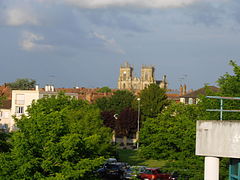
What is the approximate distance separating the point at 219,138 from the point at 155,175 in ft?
92.8

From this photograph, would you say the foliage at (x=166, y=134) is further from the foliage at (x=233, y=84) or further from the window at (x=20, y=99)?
the window at (x=20, y=99)

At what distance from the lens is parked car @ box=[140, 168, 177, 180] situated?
4072 cm

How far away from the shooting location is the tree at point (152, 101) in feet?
335

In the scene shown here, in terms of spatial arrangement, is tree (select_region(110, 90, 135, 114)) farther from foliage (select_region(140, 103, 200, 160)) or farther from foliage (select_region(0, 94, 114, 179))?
foliage (select_region(0, 94, 114, 179))

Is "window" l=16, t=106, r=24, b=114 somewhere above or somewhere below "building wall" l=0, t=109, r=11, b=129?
above

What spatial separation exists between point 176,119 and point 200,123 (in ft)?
134

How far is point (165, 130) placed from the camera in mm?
51469

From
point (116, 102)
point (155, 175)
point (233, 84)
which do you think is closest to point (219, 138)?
point (233, 84)

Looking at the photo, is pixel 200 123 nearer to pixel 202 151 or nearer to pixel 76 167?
pixel 202 151

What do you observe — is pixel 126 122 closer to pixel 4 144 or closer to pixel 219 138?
pixel 4 144

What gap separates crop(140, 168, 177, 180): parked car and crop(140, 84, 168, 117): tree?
2338 inches

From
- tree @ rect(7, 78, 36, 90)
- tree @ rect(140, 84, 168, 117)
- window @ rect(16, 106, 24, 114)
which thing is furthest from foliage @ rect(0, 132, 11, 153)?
tree @ rect(7, 78, 36, 90)

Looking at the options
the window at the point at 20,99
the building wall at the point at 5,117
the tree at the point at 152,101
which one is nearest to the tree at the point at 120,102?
the tree at the point at 152,101

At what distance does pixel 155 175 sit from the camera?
41.1 meters
